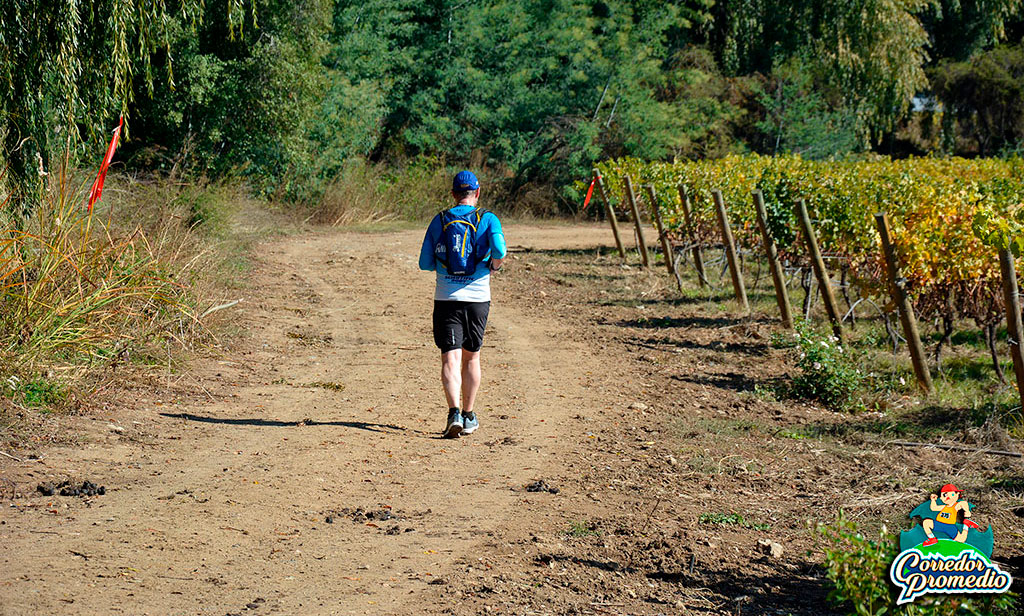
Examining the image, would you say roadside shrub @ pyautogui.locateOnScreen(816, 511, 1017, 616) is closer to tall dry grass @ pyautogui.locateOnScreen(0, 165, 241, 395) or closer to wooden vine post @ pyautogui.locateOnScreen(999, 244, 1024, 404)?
wooden vine post @ pyautogui.locateOnScreen(999, 244, 1024, 404)

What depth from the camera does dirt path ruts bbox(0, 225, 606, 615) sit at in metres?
4.29

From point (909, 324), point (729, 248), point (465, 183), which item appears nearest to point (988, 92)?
point (729, 248)

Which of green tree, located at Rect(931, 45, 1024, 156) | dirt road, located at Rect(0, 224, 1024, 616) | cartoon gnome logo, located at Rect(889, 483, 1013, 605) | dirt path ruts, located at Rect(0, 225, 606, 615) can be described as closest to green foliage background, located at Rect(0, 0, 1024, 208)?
green tree, located at Rect(931, 45, 1024, 156)

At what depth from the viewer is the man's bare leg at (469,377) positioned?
279 inches

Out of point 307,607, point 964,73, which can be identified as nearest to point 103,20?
point 307,607

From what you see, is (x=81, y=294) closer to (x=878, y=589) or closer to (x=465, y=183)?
(x=465, y=183)

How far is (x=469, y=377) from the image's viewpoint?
23.4 feet

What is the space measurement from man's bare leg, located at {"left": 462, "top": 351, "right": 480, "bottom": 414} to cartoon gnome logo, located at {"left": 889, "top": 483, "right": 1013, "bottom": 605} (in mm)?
3897

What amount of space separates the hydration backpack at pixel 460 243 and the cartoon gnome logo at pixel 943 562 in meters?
3.83

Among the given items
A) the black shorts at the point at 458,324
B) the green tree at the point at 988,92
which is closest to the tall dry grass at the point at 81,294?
the black shorts at the point at 458,324

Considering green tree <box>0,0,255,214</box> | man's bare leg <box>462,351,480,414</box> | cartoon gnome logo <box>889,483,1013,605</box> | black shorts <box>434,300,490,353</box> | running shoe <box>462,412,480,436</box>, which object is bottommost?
running shoe <box>462,412,480,436</box>

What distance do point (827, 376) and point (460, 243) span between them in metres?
3.53

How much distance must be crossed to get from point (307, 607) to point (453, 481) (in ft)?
6.41

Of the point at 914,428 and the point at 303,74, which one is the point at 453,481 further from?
the point at 303,74
